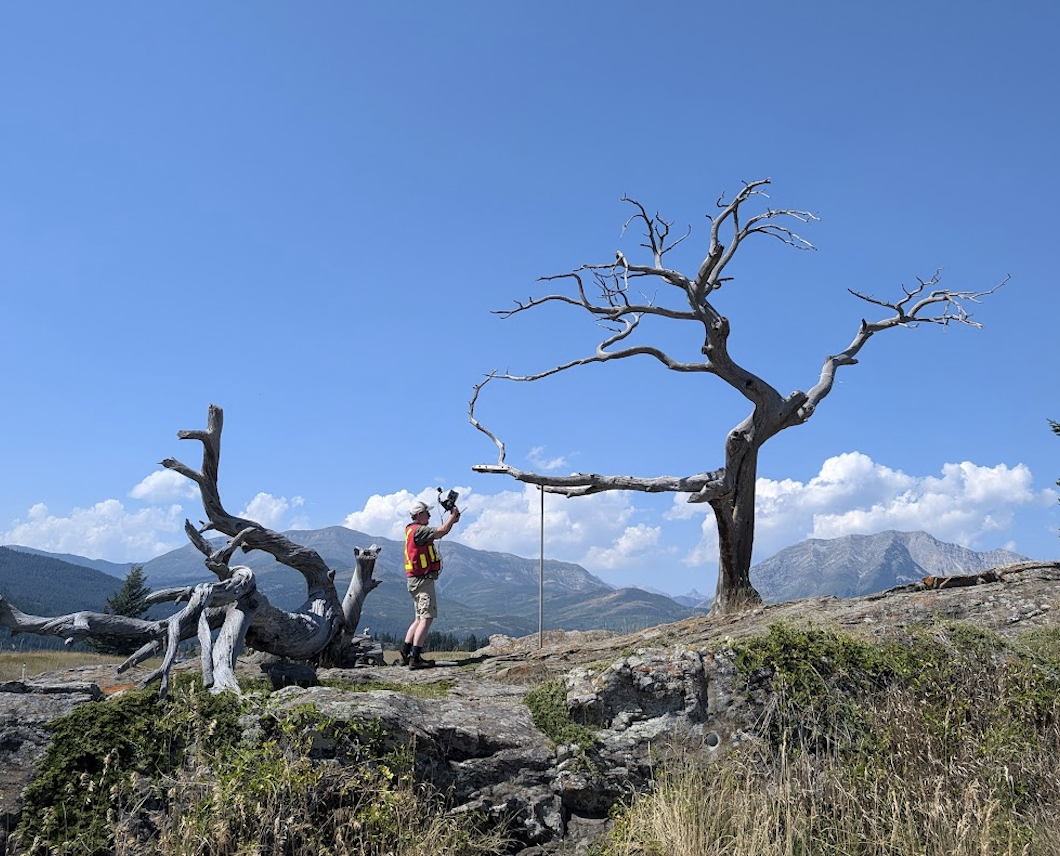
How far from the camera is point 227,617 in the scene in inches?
364

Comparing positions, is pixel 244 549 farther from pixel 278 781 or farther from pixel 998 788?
pixel 998 788

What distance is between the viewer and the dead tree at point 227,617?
8.52 metres

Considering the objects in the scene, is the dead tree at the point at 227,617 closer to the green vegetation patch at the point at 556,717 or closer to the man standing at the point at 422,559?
the man standing at the point at 422,559

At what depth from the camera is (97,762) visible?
5.44 m

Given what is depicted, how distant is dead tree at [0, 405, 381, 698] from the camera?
852cm

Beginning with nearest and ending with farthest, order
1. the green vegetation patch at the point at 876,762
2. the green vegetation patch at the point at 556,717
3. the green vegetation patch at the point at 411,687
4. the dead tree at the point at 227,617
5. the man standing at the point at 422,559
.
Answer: the green vegetation patch at the point at 876,762 → the green vegetation patch at the point at 556,717 → the green vegetation patch at the point at 411,687 → the dead tree at the point at 227,617 → the man standing at the point at 422,559

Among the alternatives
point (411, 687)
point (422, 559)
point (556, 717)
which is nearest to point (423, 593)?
point (422, 559)

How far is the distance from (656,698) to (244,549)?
9055 mm

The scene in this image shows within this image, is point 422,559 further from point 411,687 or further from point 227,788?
point 227,788

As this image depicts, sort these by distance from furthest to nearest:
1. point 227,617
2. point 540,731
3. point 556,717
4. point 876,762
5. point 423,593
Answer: point 423,593
point 227,617
point 556,717
point 540,731
point 876,762

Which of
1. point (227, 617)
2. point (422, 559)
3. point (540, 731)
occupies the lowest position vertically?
point (540, 731)

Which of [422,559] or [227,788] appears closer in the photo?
[227,788]

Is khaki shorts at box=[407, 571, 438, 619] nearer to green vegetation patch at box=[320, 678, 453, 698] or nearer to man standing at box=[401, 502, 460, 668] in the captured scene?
man standing at box=[401, 502, 460, 668]

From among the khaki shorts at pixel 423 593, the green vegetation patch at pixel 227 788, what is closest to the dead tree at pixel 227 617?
the green vegetation patch at pixel 227 788
